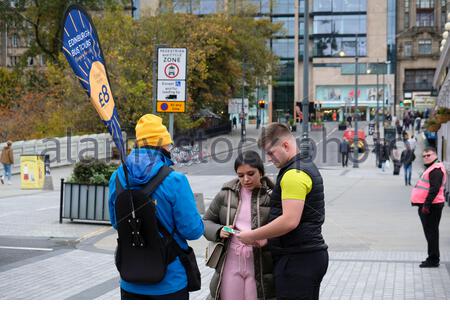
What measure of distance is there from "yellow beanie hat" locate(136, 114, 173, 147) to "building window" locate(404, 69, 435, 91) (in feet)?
290

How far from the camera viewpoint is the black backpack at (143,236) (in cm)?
436

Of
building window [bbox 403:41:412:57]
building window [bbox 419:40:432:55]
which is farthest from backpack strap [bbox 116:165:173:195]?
building window [bbox 403:41:412:57]

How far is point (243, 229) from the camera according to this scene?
4816 millimetres

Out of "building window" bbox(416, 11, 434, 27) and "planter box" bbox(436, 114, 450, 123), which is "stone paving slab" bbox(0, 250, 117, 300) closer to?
"planter box" bbox(436, 114, 450, 123)

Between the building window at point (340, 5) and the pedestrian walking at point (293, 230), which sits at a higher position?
the building window at point (340, 5)

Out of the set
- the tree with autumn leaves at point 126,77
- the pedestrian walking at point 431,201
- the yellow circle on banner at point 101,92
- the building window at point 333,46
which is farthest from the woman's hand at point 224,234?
the building window at point 333,46

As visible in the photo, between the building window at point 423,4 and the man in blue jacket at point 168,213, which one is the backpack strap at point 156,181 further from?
the building window at point 423,4

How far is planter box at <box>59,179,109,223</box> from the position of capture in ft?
46.3

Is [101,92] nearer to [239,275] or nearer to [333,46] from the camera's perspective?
[239,275]

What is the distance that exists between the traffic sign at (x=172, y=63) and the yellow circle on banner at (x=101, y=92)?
8.83 metres

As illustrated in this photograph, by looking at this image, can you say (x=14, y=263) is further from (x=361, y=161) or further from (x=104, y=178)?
(x=361, y=161)

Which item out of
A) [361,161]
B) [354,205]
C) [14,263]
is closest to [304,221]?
[14,263]
